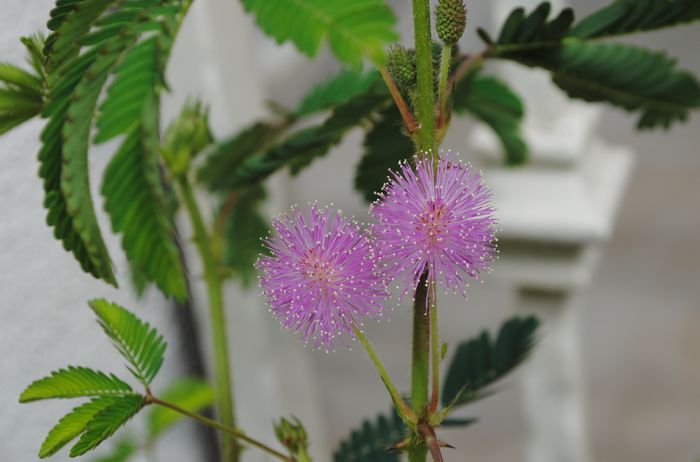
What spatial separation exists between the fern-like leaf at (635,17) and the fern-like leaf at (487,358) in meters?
0.14

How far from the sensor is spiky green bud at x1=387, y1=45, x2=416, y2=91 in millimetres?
251

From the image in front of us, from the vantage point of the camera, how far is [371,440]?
41 cm

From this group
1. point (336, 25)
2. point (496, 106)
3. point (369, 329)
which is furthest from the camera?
point (369, 329)

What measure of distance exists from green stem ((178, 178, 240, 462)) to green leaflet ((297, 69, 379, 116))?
0.09 meters

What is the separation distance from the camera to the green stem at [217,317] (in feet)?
1.36

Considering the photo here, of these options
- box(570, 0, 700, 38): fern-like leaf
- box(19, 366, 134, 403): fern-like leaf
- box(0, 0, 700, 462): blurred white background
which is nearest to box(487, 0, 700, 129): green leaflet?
box(570, 0, 700, 38): fern-like leaf

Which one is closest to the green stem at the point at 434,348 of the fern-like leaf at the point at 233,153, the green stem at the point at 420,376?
the green stem at the point at 420,376

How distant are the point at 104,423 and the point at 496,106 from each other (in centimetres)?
27

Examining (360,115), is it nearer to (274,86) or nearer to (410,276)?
(410,276)

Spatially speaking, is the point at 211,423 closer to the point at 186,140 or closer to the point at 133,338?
the point at 133,338

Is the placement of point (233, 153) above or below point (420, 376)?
above

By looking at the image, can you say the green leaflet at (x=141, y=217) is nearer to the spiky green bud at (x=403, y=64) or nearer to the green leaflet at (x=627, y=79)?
the spiky green bud at (x=403, y=64)

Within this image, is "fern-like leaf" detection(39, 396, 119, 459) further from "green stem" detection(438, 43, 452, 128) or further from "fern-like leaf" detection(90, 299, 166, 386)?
"green stem" detection(438, 43, 452, 128)

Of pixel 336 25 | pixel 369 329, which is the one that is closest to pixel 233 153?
pixel 336 25
